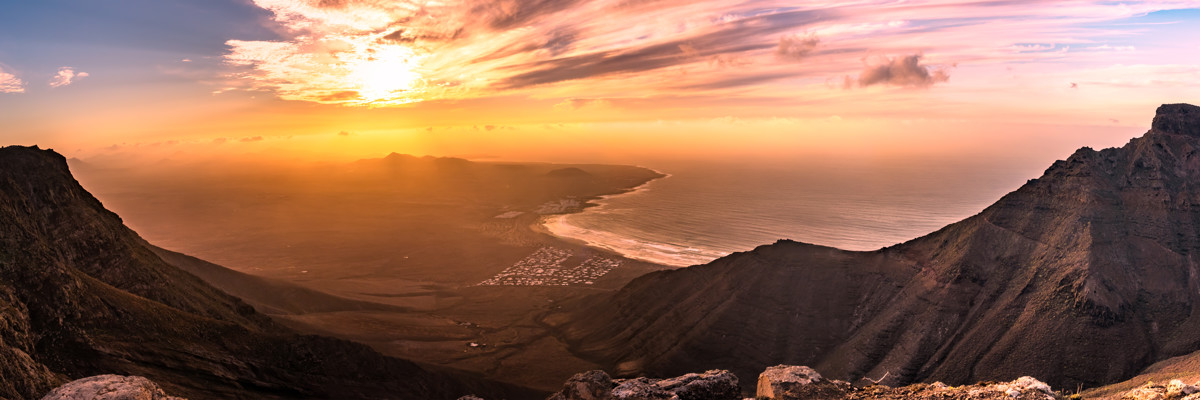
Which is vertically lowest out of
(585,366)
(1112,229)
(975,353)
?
(585,366)

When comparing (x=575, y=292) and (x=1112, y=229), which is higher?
(x=1112, y=229)

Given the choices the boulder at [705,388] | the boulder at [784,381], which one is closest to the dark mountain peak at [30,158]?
the boulder at [705,388]

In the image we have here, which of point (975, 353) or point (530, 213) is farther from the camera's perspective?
point (530, 213)

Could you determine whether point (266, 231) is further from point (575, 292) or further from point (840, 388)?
point (840, 388)

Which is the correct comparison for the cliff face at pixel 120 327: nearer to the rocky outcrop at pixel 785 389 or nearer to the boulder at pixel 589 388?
the boulder at pixel 589 388

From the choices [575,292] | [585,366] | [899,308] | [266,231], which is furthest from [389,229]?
[899,308]

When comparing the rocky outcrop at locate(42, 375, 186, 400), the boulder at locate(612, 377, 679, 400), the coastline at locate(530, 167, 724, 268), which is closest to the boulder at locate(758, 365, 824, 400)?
the boulder at locate(612, 377, 679, 400)

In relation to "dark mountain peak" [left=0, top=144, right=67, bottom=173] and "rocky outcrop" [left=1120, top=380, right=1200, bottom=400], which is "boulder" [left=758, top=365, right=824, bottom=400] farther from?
"dark mountain peak" [left=0, top=144, right=67, bottom=173]
